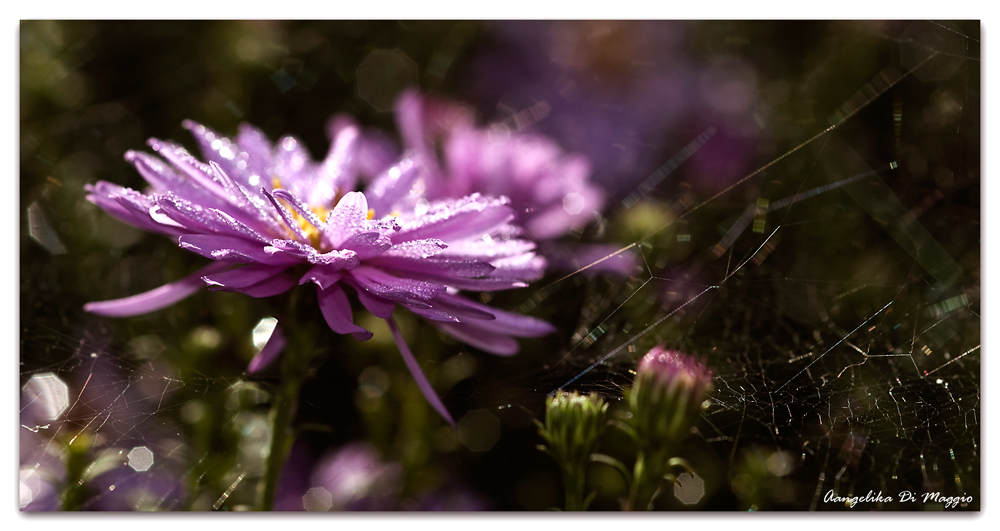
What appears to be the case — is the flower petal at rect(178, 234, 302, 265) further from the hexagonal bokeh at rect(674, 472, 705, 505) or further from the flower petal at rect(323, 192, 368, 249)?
the hexagonal bokeh at rect(674, 472, 705, 505)

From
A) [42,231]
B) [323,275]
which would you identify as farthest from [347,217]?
[42,231]

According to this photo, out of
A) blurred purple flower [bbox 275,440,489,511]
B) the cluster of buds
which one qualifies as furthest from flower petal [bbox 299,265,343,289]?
blurred purple flower [bbox 275,440,489,511]

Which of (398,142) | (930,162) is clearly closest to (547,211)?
(398,142)

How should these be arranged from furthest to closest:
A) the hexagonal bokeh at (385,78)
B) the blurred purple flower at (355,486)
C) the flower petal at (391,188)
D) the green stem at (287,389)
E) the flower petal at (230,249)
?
the hexagonal bokeh at (385,78), the blurred purple flower at (355,486), the flower petal at (391,188), the green stem at (287,389), the flower petal at (230,249)

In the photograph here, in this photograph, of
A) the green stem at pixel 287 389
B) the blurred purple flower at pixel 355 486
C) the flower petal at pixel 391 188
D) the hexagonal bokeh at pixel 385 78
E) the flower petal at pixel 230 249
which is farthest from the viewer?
the hexagonal bokeh at pixel 385 78

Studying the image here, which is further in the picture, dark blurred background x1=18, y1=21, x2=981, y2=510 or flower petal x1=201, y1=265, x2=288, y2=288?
dark blurred background x1=18, y1=21, x2=981, y2=510

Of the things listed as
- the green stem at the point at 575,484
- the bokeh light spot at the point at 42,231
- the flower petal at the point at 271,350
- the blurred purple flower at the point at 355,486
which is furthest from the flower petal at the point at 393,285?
the bokeh light spot at the point at 42,231

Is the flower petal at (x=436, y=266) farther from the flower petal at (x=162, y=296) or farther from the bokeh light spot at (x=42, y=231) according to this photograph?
the bokeh light spot at (x=42, y=231)
